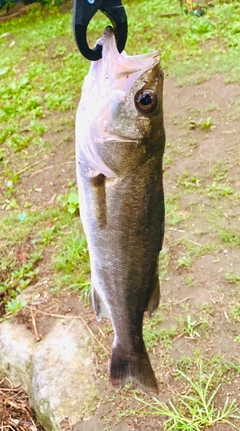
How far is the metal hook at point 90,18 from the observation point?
1.49 meters

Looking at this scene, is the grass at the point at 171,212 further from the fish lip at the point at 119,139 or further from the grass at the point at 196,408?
the fish lip at the point at 119,139

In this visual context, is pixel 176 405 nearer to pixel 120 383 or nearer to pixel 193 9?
pixel 120 383

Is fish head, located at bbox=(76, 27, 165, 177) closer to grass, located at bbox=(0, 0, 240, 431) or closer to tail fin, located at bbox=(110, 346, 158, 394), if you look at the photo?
tail fin, located at bbox=(110, 346, 158, 394)

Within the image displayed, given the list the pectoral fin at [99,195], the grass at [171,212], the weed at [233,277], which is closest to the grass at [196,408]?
the grass at [171,212]

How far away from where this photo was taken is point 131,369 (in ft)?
6.98

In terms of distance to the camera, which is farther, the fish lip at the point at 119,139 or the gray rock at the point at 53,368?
the gray rock at the point at 53,368

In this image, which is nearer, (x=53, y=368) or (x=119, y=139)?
(x=119, y=139)

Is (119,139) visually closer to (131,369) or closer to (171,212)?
(131,369)

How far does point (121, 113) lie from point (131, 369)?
1.08 metres

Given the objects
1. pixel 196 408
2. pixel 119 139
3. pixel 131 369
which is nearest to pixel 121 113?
pixel 119 139

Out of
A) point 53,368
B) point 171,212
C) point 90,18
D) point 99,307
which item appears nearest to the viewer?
point 90,18

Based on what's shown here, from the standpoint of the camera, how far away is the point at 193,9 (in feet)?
28.5

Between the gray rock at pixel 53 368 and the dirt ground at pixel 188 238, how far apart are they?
0.08 meters

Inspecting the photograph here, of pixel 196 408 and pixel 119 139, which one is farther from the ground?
pixel 119 139
